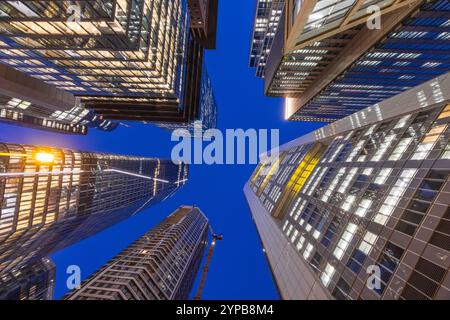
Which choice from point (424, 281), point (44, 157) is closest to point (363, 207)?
point (424, 281)

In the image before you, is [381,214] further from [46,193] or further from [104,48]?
[46,193]

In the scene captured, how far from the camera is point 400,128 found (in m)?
32.0

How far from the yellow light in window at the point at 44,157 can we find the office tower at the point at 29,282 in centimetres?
4649

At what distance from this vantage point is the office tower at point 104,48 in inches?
1078

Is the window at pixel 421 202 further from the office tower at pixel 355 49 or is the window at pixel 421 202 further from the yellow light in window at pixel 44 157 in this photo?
the yellow light in window at pixel 44 157

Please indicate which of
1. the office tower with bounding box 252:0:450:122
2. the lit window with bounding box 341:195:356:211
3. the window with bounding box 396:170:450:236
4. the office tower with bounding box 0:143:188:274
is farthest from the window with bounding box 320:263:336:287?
the office tower with bounding box 0:143:188:274

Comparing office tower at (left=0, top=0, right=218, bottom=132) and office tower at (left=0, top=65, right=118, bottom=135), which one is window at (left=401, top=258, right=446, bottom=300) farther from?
office tower at (left=0, top=65, right=118, bottom=135)

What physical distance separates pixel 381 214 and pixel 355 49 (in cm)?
5318

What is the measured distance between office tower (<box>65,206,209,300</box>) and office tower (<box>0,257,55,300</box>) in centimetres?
2973

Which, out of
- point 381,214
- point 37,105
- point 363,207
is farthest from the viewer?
point 37,105

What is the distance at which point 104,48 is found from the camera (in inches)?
1347

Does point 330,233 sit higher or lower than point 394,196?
lower

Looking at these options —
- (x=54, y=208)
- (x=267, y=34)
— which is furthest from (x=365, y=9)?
(x=267, y=34)
